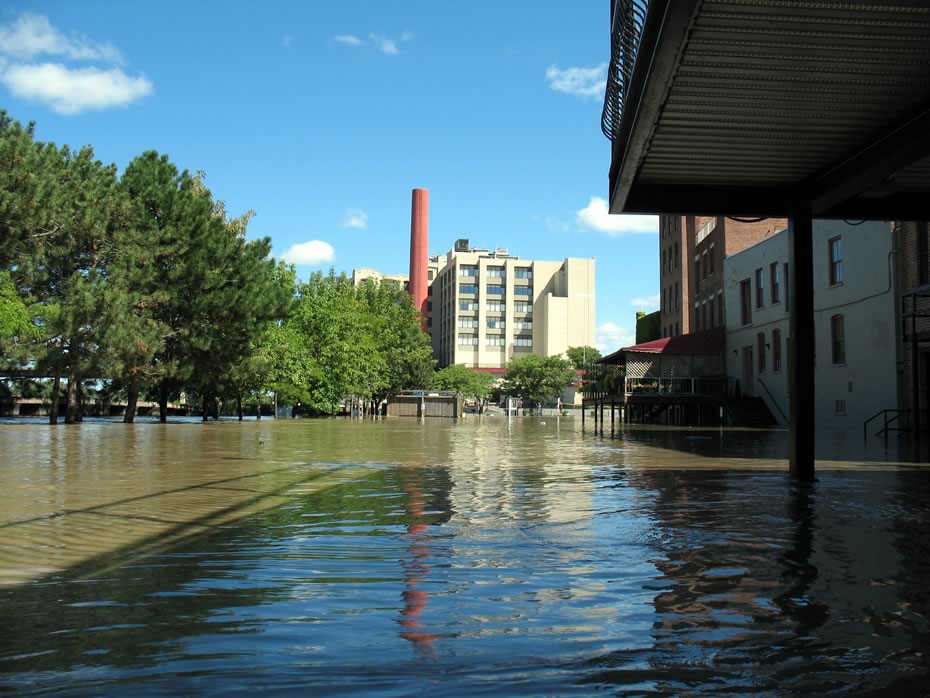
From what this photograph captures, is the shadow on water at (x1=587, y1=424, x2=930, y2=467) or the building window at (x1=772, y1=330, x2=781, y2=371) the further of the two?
the building window at (x1=772, y1=330, x2=781, y2=371)

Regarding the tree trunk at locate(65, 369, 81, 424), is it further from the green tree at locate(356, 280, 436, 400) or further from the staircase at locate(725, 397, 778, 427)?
the staircase at locate(725, 397, 778, 427)

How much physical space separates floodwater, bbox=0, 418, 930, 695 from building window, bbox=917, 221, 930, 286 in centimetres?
Result: 1789

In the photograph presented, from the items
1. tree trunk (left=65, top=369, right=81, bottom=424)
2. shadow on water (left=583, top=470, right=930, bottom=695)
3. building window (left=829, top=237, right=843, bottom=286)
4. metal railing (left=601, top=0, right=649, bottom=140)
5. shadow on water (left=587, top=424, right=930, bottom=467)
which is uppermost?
building window (left=829, top=237, right=843, bottom=286)

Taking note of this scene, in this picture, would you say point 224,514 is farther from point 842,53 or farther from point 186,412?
point 186,412

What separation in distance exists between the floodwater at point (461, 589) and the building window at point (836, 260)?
74.9ft

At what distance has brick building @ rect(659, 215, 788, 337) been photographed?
43.6 metres

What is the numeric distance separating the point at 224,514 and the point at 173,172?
33.2 m

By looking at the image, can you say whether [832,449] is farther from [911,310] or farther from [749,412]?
[749,412]

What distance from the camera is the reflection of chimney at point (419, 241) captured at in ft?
380

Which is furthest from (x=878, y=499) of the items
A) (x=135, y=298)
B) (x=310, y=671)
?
(x=135, y=298)


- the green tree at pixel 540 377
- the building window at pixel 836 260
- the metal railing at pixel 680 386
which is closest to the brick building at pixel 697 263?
the metal railing at pixel 680 386

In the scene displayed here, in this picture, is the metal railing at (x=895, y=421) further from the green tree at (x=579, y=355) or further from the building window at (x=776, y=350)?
the green tree at (x=579, y=355)

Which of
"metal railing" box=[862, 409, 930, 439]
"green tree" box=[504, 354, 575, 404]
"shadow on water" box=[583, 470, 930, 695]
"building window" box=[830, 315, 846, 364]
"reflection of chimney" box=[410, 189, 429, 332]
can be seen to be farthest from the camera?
"reflection of chimney" box=[410, 189, 429, 332]

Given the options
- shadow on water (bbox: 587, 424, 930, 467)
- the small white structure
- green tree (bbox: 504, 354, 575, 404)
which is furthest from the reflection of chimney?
shadow on water (bbox: 587, 424, 930, 467)
